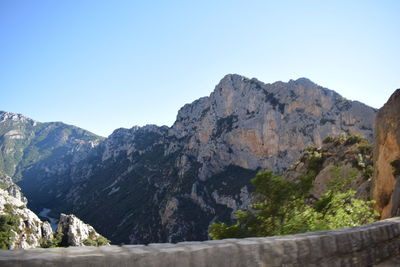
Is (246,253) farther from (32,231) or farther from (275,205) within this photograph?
(32,231)

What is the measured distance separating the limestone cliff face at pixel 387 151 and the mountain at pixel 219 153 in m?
75.7

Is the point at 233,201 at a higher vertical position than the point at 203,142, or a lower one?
lower

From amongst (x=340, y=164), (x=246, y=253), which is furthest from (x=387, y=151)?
(x=246, y=253)

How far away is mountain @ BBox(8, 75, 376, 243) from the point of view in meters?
100

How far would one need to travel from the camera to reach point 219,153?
4643 inches

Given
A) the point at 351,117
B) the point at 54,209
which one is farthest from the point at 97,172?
the point at 351,117

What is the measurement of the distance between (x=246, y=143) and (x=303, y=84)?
109 ft

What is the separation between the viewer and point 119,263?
242cm

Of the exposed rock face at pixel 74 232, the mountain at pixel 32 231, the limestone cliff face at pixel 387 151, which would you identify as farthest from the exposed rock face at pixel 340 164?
the mountain at pixel 32 231

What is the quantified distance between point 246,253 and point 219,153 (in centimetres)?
11539

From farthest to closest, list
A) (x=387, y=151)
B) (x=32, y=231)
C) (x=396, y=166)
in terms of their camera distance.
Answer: (x=32, y=231)
(x=387, y=151)
(x=396, y=166)

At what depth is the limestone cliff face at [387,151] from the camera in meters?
18.6

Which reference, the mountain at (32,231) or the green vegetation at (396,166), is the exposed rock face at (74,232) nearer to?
the mountain at (32,231)

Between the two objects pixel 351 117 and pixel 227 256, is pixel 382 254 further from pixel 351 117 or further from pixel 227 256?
pixel 351 117
